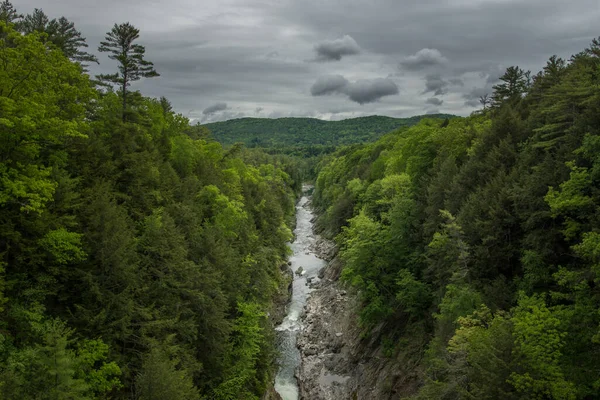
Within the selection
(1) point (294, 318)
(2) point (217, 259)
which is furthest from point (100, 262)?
(1) point (294, 318)

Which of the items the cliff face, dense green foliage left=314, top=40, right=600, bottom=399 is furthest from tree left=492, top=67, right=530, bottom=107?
the cliff face

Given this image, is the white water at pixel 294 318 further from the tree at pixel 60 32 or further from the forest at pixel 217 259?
the tree at pixel 60 32

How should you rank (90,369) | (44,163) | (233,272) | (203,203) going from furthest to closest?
(203,203)
(233,272)
(44,163)
(90,369)

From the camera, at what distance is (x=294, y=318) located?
3741 centimetres

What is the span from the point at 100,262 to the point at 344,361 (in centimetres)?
2058

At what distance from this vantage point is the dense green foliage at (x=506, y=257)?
12.9 m

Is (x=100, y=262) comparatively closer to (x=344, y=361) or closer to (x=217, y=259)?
(x=217, y=259)

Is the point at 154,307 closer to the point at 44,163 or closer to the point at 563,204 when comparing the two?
the point at 44,163

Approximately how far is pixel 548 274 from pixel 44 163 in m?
24.5

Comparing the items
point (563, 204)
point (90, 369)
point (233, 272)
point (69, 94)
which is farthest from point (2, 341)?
point (563, 204)

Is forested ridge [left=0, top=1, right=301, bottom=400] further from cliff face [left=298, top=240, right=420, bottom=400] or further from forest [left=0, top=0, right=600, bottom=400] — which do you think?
cliff face [left=298, top=240, right=420, bottom=400]

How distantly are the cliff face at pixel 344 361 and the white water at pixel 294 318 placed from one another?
74cm

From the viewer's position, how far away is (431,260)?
2339 centimetres

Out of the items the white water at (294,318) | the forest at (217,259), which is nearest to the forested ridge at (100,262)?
the forest at (217,259)
